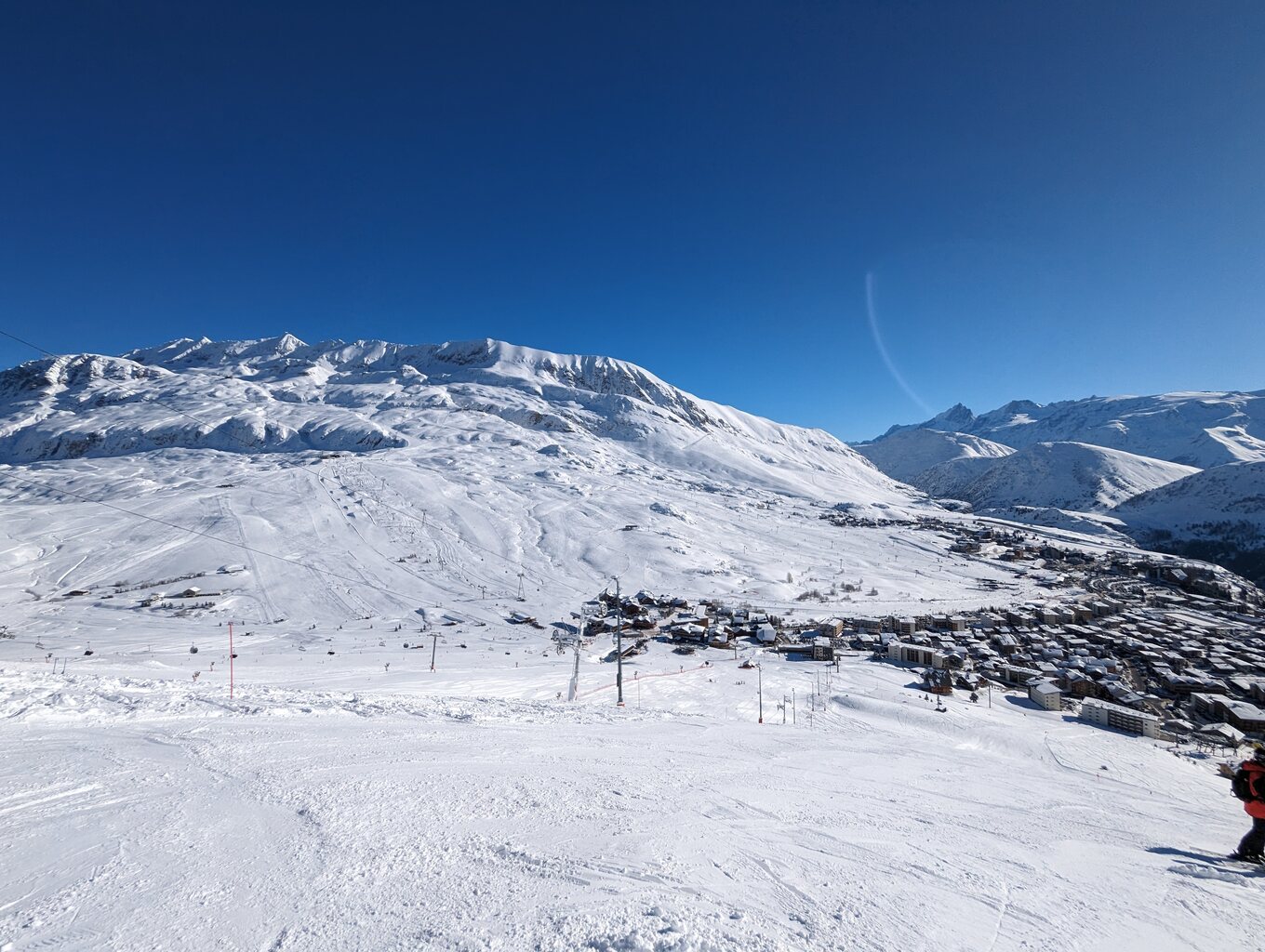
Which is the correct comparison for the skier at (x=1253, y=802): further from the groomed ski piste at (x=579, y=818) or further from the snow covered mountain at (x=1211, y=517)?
the snow covered mountain at (x=1211, y=517)

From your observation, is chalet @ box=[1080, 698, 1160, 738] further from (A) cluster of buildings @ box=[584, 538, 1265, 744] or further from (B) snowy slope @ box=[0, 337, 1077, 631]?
(B) snowy slope @ box=[0, 337, 1077, 631]

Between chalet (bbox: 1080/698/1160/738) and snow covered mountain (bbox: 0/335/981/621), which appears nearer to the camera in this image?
chalet (bbox: 1080/698/1160/738)

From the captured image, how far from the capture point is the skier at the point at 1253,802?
559 cm

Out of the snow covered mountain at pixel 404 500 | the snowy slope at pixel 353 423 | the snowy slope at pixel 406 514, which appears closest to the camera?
the snowy slope at pixel 406 514

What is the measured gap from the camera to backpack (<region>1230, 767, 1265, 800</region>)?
18.4 feet

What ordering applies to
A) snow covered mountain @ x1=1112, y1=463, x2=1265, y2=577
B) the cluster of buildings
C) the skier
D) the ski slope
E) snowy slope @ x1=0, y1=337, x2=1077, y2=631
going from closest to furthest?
the ski slope → the skier → the cluster of buildings → snowy slope @ x1=0, y1=337, x2=1077, y2=631 → snow covered mountain @ x1=1112, y1=463, x2=1265, y2=577

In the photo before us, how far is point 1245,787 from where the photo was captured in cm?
569

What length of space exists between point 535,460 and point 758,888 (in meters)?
119

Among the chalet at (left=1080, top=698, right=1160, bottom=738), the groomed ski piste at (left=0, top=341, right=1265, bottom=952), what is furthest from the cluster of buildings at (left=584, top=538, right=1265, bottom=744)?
the groomed ski piste at (left=0, top=341, right=1265, bottom=952)

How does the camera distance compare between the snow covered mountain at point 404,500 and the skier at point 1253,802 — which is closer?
the skier at point 1253,802

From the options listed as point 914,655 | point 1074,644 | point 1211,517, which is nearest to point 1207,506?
point 1211,517

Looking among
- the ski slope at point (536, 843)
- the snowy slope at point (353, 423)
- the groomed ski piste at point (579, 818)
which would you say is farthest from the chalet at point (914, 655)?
the snowy slope at point (353, 423)

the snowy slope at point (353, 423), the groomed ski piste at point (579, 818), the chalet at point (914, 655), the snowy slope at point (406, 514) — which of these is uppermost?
the snowy slope at point (353, 423)

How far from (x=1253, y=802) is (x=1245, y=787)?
144 mm
